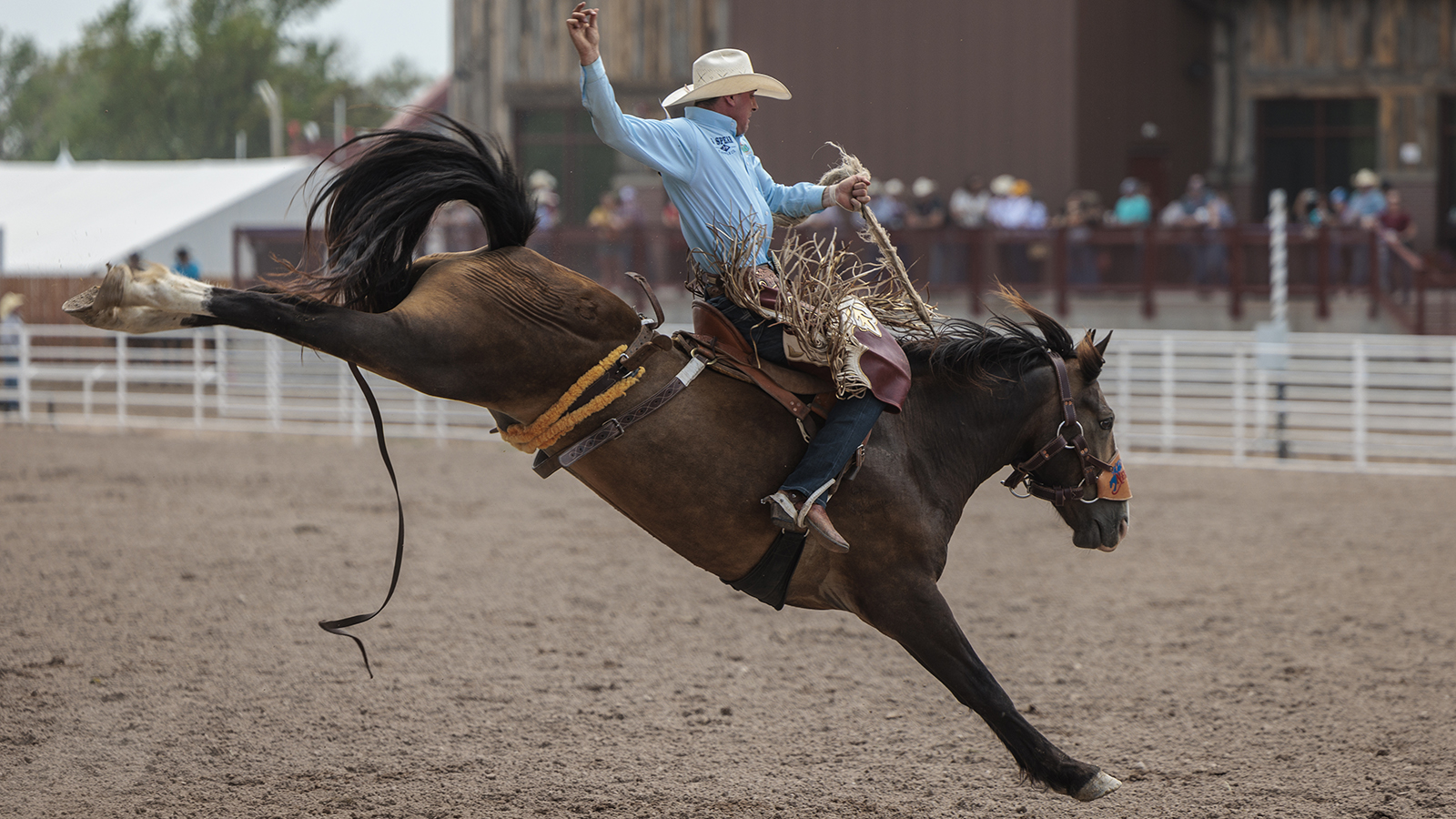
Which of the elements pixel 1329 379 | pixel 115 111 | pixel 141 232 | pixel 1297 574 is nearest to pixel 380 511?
pixel 1297 574

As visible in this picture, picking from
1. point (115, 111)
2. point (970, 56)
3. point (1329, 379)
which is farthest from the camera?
point (115, 111)

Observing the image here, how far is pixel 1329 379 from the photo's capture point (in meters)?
13.9

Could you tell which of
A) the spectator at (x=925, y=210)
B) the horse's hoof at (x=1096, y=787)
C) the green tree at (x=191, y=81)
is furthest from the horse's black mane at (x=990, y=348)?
the green tree at (x=191, y=81)

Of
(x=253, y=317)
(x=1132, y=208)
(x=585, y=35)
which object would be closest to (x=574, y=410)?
(x=253, y=317)

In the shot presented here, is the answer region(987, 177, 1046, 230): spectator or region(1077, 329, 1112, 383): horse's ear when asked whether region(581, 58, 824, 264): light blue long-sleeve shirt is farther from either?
region(987, 177, 1046, 230): spectator

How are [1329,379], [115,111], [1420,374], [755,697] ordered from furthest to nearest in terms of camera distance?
[115,111] → [1420,374] → [1329,379] → [755,697]

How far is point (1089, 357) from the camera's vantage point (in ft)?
14.3

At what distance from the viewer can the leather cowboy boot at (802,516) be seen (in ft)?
12.4

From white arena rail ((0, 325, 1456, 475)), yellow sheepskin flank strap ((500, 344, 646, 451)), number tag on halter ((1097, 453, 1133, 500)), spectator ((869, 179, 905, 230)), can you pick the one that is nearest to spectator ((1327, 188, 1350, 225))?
white arena rail ((0, 325, 1456, 475))

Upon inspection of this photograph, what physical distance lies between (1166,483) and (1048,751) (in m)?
9.35

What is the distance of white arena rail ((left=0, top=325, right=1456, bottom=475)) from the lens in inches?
540

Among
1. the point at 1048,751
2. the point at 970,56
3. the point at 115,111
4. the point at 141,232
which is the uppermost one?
the point at 115,111

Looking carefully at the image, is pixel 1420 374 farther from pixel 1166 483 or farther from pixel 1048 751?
pixel 1048 751

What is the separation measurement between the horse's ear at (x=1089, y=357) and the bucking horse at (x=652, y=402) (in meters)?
0.24
